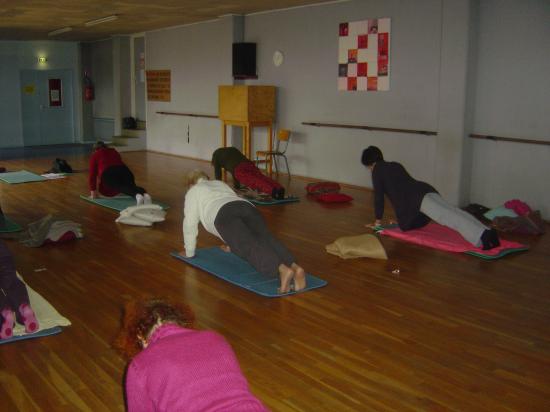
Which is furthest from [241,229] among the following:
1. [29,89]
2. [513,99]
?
[29,89]

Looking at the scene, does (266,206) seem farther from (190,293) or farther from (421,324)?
(421,324)

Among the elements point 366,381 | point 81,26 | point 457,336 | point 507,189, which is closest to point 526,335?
point 457,336

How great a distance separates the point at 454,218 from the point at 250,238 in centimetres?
182

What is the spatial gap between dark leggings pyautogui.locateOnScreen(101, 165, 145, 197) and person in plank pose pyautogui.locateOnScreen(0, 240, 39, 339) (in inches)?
133

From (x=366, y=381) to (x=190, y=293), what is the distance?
1.47 meters

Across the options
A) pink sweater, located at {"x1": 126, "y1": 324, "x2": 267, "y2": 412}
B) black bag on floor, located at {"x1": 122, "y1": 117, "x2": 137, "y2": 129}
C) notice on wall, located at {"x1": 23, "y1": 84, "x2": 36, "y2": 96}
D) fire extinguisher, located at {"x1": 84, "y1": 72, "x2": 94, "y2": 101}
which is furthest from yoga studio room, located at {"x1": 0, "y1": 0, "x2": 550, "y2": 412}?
fire extinguisher, located at {"x1": 84, "y1": 72, "x2": 94, "y2": 101}

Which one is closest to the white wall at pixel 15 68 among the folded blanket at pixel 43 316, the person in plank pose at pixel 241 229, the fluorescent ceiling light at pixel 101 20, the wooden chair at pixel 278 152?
the fluorescent ceiling light at pixel 101 20

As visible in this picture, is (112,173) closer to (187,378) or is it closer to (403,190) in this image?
(403,190)

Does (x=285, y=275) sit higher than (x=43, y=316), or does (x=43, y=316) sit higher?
(x=285, y=275)

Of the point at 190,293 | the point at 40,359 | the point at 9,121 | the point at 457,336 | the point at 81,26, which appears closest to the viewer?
the point at 40,359

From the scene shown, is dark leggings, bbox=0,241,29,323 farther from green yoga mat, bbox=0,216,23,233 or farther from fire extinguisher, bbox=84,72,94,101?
fire extinguisher, bbox=84,72,94,101

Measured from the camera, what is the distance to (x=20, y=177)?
8.52 metres

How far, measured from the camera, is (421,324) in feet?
11.0

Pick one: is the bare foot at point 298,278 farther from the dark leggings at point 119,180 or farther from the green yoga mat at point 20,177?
the green yoga mat at point 20,177
